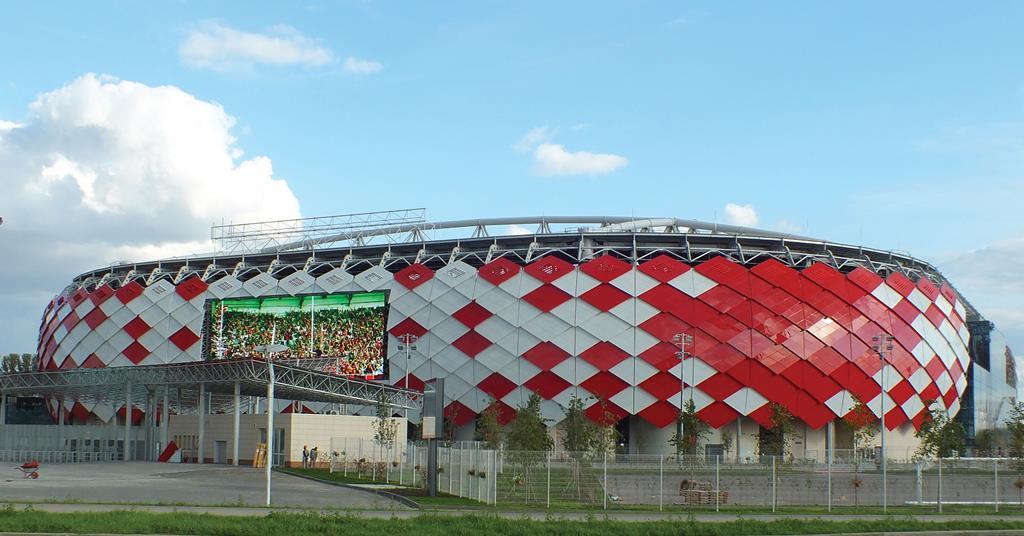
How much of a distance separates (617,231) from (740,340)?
12.8 metres

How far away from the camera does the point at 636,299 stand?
75.1 m

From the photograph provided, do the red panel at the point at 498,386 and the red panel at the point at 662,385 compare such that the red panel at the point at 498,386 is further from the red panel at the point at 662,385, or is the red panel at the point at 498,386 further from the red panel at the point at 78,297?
the red panel at the point at 78,297

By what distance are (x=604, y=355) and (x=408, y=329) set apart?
16048 mm

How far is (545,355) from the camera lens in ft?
247

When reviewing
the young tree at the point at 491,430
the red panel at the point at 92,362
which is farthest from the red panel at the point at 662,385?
the red panel at the point at 92,362

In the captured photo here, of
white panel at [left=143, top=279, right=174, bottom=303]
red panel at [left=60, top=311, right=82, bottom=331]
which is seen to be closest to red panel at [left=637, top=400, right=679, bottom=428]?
white panel at [left=143, top=279, right=174, bottom=303]

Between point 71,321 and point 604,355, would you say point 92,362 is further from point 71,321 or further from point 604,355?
point 604,355

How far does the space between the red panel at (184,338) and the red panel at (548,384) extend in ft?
101

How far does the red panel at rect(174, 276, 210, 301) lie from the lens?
288 ft

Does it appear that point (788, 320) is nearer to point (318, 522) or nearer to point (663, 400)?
point (663, 400)

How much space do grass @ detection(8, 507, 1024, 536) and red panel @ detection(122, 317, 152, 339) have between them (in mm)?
70517

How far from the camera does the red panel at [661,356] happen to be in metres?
73.2

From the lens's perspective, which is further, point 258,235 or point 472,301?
point 258,235

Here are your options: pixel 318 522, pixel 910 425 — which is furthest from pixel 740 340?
pixel 318 522
